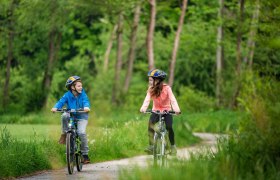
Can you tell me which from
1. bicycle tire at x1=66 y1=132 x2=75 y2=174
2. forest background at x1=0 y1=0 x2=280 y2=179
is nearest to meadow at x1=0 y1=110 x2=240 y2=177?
bicycle tire at x1=66 y1=132 x2=75 y2=174

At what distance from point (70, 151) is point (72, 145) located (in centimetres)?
17

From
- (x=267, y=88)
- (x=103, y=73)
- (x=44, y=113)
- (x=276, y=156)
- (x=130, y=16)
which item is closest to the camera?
(x=276, y=156)

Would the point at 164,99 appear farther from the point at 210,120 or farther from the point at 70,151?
the point at 210,120

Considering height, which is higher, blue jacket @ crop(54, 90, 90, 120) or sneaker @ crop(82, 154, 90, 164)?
blue jacket @ crop(54, 90, 90, 120)

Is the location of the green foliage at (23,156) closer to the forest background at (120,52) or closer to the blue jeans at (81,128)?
the blue jeans at (81,128)

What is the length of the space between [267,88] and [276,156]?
3.93ft

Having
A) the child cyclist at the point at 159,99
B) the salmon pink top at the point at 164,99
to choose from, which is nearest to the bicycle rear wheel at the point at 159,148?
the child cyclist at the point at 159,99

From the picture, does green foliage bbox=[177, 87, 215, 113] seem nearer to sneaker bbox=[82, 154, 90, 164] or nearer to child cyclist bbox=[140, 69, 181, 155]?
sneaker bbox=[82, 154, 90, 164]

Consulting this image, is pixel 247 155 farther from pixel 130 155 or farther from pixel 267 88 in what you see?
pixel 130 155

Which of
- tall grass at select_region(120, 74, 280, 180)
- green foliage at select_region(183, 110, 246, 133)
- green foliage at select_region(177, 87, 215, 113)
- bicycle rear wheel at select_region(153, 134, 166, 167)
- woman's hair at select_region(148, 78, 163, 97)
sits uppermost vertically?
woman's hair at select_region(148, 78, 163, 97)

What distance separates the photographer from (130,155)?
69.8 ft

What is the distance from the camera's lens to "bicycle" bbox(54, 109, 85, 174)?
15.6 metres

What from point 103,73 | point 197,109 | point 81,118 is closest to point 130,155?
point 81,118

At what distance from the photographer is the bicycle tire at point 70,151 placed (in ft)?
51.0
